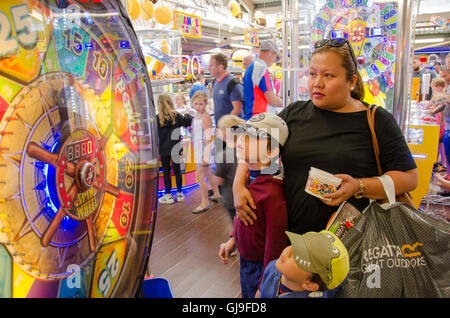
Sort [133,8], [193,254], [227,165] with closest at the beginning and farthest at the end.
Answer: [227,165], [193,254], [133,8]

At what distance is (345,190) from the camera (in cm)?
113

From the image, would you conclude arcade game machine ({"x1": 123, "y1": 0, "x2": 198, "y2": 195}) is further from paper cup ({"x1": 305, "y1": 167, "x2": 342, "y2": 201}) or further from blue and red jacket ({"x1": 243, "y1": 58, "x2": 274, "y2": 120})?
paper cup ({"x1": 305, "y1": 167, "x2": 342, "y2": 201})

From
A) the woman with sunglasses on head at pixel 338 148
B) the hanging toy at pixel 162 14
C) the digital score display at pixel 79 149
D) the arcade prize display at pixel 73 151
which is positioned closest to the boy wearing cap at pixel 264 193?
the woman with sunglasses on head at pixel 338 148

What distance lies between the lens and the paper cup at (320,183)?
3.72 ft

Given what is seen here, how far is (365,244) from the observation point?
43.2 inches

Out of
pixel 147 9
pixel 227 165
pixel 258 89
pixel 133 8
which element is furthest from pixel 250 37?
pixel 227 165

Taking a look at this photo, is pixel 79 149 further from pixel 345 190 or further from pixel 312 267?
pixel 345 190

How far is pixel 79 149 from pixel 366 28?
291 centimetres

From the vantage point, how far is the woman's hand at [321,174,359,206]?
1134mm

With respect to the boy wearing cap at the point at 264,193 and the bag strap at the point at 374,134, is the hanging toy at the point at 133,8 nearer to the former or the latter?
the boy wearing cap at the point at 264,193

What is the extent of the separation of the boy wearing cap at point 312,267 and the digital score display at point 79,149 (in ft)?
2.09
